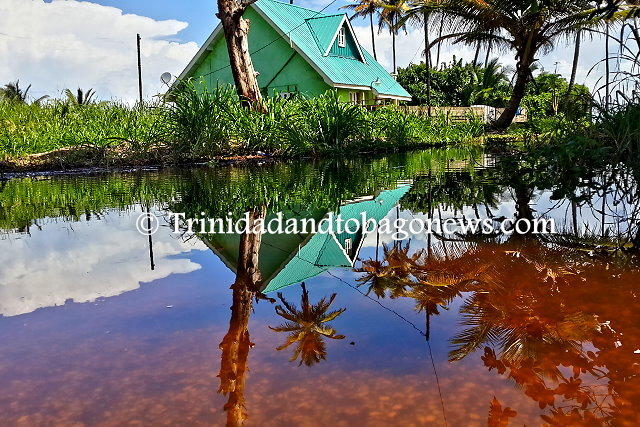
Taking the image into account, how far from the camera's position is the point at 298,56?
22.9 m

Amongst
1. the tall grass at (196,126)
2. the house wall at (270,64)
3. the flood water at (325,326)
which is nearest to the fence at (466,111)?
the house wall at (270,64)

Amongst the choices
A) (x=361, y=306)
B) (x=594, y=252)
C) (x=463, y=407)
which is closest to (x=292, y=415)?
(x=463, y=407)

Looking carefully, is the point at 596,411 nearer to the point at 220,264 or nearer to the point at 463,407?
the point at 463,407

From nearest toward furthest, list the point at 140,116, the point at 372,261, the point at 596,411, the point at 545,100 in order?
the point at 596,411 < the point at 372,261 < the point at 140,116 < the point at 545,100

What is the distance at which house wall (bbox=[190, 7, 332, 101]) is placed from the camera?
22.8m

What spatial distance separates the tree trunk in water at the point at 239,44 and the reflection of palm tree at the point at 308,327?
33.6ft

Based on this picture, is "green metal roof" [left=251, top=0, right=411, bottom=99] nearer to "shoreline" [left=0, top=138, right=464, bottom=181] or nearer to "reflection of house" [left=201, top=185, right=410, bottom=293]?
"shoreline" [left=0, top=138, right=464, bottom=181]

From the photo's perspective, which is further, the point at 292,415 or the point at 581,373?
the point at 581,373

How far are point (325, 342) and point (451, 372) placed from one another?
1.19 ft

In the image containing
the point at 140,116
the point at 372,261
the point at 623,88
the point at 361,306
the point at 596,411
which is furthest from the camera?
the point at 140,116

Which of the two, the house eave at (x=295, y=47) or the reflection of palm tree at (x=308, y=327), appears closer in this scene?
the reflection of palm tree at (x=308, y=327)

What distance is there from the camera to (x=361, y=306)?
1.82 meters

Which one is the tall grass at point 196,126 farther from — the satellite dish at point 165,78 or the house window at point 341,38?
the house window at point 341,38

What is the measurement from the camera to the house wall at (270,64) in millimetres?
22812
